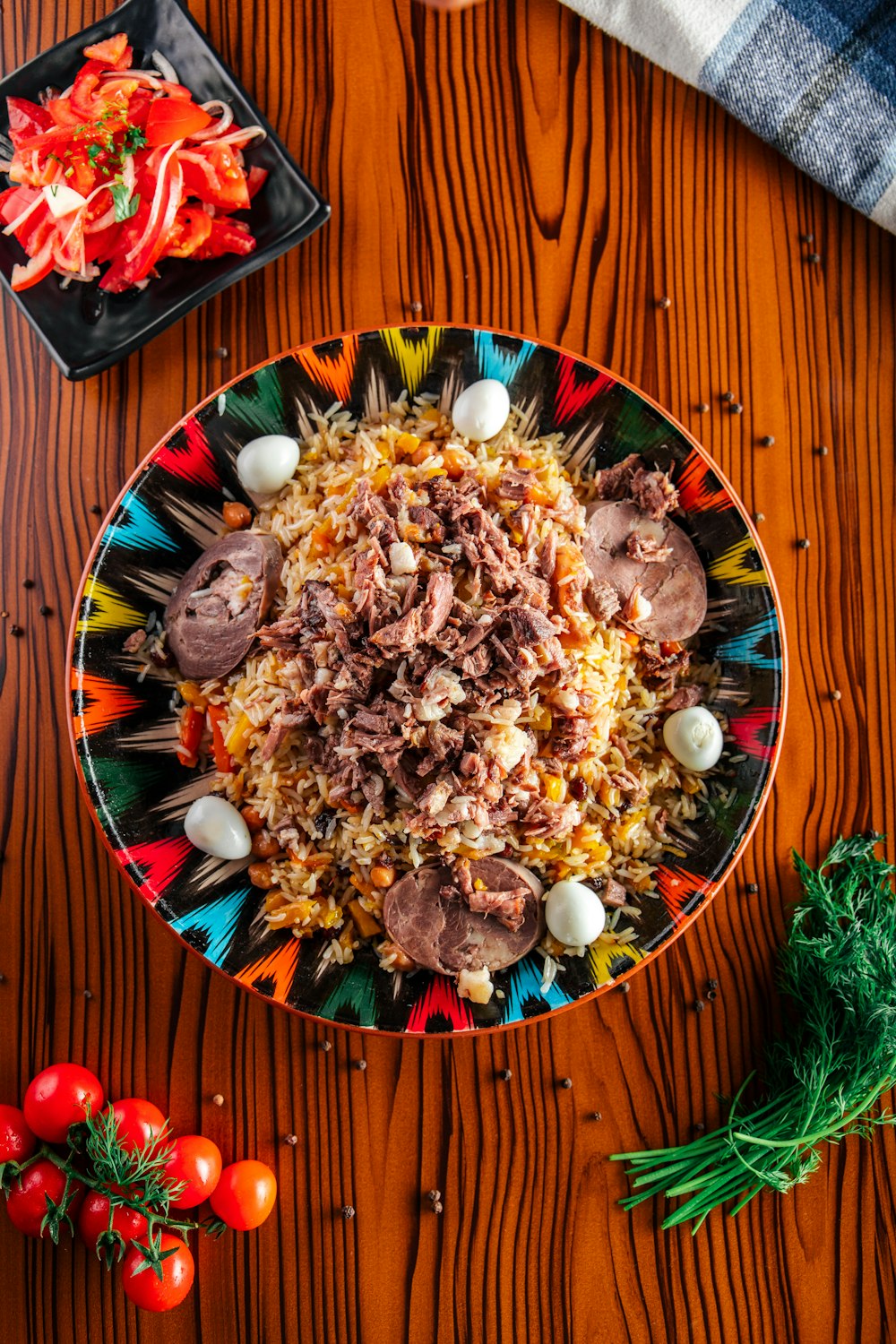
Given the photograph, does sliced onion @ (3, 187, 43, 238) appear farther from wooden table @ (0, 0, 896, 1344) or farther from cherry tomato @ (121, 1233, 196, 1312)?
cherry tomato @ (121, 1233, 196, 1312)

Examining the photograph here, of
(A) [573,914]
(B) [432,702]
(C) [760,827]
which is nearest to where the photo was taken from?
(B) [432,702]

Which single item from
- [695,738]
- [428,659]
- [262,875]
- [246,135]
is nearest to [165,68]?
[246,135]

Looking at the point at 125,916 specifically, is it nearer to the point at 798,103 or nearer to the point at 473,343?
the point at 473,343

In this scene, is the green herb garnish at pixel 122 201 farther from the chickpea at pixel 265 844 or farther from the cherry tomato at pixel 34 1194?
the cherry tomato at pixel 34 1194

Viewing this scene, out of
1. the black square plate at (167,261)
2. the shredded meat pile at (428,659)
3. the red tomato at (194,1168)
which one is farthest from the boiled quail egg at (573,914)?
the black square plate at (167,261)

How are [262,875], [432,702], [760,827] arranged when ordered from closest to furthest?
1. [432,702]
2. [262,875]
3. [760,827]

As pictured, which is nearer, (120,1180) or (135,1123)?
(120,1180)

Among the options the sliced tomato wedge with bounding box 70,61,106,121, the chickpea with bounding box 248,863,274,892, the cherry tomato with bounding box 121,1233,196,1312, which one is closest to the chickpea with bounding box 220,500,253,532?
the chickpea with bounding box 248,863,274,892

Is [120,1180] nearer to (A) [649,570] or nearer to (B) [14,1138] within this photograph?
(B) [14,1138]
